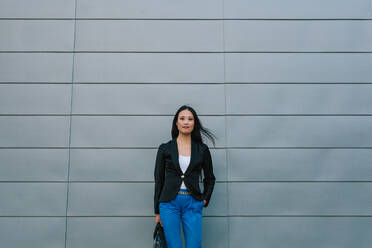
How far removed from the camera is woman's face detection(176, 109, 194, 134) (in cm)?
308

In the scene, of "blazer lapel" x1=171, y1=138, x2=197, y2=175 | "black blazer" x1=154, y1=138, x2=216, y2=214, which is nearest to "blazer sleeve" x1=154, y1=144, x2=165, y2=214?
"black blazer" x1=154, y1=138, x2=216, y2=214

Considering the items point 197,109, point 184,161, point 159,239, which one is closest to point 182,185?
point 184,161

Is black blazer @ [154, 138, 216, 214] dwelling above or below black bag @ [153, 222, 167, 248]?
above

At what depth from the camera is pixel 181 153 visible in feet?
9.96

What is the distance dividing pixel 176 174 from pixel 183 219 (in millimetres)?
445

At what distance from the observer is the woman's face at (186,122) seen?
3076mm

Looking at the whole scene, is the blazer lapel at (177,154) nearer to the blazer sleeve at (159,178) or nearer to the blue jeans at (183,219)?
the blazer sleeve at (159,178)

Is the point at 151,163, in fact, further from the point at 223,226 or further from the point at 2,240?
the point at 2,240

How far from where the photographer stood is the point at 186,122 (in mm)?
3070

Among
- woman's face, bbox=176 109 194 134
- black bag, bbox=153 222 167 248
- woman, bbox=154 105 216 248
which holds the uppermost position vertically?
woman's face, bbox=176 109 194 134

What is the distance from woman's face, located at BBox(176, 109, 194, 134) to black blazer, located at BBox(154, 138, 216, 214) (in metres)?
0.15

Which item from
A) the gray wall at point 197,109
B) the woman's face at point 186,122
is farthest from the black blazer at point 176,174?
the gray wall at point 197,109

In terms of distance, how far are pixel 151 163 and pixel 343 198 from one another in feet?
7.89

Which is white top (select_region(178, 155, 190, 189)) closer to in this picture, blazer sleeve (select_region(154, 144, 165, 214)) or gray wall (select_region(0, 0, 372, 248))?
blazer sleeve (select_region(154, 144, 165, 214))
